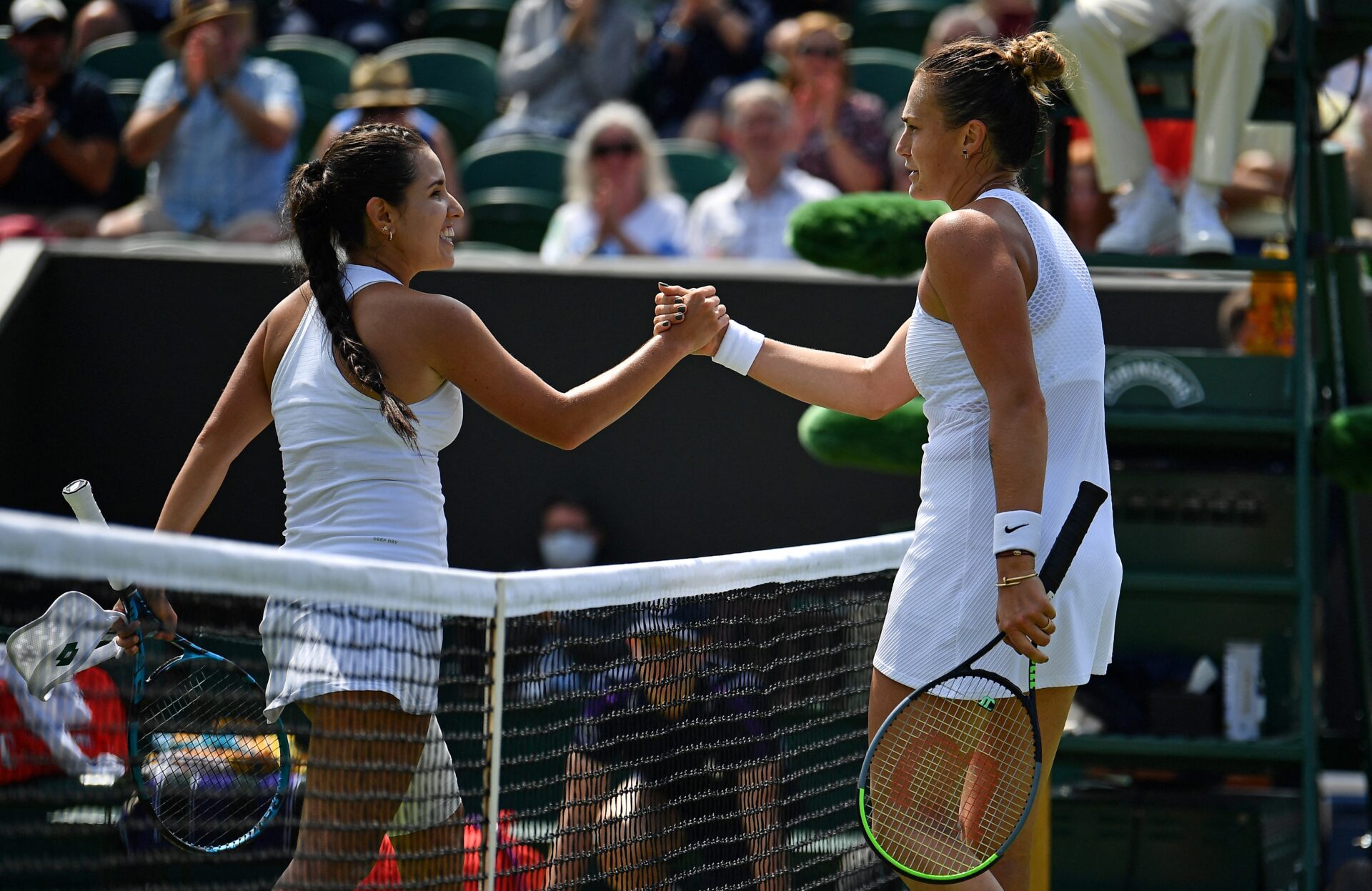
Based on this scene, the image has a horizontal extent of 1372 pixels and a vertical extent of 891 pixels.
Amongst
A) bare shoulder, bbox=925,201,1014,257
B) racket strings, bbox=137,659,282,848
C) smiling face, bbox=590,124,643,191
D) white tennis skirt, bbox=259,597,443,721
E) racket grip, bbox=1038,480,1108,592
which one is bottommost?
racket strings, bbox=137,659,282,848

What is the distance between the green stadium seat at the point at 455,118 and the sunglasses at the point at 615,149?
1217mm

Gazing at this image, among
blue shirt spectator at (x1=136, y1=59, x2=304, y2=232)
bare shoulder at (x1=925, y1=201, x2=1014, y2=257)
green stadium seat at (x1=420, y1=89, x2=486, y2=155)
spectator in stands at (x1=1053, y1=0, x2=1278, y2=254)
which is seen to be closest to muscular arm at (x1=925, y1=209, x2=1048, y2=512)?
bare shoulder at (x1=925, y1=201, x2=1014, y2=257)

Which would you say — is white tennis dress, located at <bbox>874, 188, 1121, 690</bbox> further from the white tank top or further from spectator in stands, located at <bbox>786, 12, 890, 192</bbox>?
spectator in stands, located at <bbox>786, 12, 890, 192</bbox>

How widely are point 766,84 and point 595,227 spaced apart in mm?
1021

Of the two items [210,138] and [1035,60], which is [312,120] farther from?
[1035,60]

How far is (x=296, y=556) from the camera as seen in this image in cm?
221

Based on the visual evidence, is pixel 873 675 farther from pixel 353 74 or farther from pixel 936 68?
pixel 353 74

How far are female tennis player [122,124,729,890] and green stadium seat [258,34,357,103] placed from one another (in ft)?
19.7

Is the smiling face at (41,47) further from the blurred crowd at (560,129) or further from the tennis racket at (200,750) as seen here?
the tennis racket at (200,750)

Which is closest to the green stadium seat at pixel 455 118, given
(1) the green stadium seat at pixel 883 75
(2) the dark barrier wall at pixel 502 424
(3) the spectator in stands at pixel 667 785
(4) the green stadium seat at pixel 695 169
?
(4) the green stadium seat at pixel 695 169

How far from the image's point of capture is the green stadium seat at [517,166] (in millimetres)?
7645

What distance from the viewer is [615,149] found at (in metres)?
6.88

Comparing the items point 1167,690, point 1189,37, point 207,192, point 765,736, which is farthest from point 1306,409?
point 207,192

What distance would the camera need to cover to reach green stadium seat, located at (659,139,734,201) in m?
7.55
